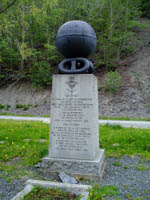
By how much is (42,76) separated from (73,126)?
1355 cm

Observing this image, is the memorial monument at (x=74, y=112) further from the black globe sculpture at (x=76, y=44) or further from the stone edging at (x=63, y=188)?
the stone edging at (x=63, y=188)

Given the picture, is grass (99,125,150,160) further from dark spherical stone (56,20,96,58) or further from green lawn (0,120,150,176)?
dark spherical stone (56,20,96,58)

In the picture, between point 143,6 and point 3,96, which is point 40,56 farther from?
point 143,6

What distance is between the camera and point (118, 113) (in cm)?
1292

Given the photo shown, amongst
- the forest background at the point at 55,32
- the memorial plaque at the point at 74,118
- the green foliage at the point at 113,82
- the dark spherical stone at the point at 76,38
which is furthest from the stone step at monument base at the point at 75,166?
the forest background at the point at 55,32

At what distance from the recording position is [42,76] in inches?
677

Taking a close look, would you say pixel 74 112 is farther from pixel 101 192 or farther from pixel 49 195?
pixel 49 195

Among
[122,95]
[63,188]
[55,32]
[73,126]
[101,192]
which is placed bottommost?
[122,95]

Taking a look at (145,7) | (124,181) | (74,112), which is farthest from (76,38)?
(145,7)

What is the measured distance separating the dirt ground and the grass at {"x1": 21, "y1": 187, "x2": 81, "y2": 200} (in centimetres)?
997

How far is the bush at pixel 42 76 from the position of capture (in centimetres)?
1709

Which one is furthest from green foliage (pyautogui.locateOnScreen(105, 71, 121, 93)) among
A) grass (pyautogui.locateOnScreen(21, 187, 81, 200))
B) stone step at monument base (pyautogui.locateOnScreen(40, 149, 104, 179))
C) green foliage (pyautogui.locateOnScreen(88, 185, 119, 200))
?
grass (pyautogui.locateOnScreen(21, 187, 81, 200))

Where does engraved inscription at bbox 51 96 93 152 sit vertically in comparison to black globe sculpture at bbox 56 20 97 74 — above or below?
below

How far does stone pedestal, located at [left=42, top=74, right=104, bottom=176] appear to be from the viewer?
13.3ft
